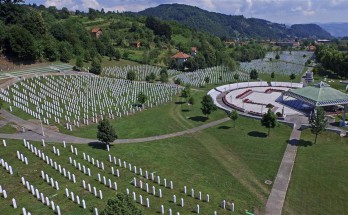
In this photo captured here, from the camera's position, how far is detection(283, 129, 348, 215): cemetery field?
30000mm

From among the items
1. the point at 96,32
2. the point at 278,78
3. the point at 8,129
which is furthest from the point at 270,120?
the point at 96,32

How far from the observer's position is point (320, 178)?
35.7 metres

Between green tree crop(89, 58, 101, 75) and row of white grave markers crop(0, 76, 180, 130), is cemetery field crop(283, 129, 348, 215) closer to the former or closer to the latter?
row of white grave markers crop(0, 76, 180, 130)

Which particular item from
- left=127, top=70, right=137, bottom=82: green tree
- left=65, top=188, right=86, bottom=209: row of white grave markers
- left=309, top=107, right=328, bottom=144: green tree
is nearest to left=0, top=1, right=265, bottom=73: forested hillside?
left=127, top=70, right=137, bottom=82: green tree

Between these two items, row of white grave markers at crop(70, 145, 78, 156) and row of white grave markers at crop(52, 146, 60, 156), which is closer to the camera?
row of white grave markers at crop(52, 146, 60, 156)

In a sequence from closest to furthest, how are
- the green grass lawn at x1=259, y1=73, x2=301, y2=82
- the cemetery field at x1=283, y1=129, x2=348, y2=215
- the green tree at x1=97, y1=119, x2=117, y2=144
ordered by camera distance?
the cemetery field at x1=283, y1=129, x2=348, y2=215, the green tree at x1=97, y1=119, x2=117, y2=144, the green grass lawn at x1=259, y1=73, x2=301, y2=82

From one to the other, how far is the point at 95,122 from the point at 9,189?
2287 centimetres

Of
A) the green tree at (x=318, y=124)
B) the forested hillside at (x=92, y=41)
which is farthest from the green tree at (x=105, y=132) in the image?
the forested hillside at (x=92, y=41)

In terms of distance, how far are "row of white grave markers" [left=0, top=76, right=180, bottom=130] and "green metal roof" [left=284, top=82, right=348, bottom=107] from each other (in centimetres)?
2808

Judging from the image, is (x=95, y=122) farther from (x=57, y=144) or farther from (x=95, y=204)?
(x=95, y=204)

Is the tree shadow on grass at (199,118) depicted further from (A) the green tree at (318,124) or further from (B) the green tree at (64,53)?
(B) the green tree at (64,53)

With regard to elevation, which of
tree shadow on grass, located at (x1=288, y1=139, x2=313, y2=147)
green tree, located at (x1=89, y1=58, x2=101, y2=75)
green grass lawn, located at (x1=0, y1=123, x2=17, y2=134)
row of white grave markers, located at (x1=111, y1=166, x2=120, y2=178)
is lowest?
tree shadow on grass, located at (x1=288, y1=139, x2=313, y2=147)

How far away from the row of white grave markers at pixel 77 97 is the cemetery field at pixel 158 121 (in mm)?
2080

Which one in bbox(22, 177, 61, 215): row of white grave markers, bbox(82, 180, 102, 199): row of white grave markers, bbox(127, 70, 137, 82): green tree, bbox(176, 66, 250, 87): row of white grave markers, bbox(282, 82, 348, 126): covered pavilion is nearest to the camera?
bbox(22, 177, 61, 215): row of white grave markers
